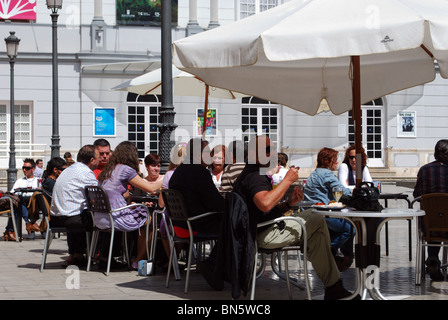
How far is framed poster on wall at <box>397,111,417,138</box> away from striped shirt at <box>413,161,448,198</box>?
2339 centimetres

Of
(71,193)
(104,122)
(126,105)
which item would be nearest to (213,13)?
(126,105)

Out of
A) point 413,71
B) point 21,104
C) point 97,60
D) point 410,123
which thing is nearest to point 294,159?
point 410,123

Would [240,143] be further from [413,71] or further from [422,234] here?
[413,71]

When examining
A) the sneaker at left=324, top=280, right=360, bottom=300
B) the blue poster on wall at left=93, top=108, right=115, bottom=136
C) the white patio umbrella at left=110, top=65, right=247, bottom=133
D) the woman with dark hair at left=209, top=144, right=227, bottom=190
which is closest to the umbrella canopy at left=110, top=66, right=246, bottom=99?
the white patio umbrella at left=110, top=65, right=247, bottom=133

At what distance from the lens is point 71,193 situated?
9016mm

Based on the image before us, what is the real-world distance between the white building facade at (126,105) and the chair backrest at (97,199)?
1748 centimetres

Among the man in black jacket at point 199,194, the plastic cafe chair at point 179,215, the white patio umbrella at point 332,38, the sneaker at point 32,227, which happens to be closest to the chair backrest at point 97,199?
the plastic cafe chair at point 179,215

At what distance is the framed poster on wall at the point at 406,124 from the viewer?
31156 millimetres

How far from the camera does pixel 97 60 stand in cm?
2809

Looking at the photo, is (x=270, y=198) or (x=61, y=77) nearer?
(x=270, y=198)

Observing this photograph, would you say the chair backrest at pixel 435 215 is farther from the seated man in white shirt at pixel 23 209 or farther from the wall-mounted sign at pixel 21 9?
the wall-mounted sign at pixel 21 9

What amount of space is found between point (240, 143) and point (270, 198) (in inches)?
41.6

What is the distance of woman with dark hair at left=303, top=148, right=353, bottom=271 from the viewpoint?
8656mm

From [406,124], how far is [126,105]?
11569mm
